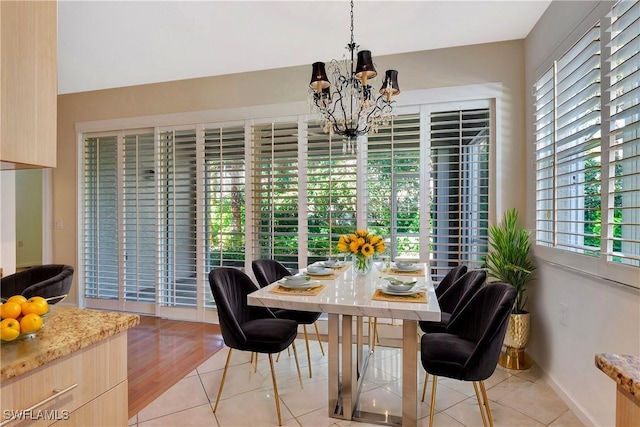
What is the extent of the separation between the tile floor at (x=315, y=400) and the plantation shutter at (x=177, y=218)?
150 cm

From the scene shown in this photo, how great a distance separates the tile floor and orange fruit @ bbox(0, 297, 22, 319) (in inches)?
59.0

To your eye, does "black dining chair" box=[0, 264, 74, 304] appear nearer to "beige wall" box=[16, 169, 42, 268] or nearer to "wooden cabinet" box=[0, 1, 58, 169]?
"wooden cabinet" box=[0, 1, 58, 169]

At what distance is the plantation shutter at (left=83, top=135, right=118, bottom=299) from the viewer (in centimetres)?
441

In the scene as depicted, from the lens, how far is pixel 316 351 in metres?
3.18

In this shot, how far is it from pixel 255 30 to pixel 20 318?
2761 mm

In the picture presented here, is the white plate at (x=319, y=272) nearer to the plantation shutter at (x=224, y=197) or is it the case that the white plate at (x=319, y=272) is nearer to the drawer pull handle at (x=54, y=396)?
the plantation shutter at (x=224, y=197)

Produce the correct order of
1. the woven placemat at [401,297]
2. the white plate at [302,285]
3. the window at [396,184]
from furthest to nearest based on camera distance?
the window at [396,184] < the white plate at [302,285] < the woven placemat at [401,297]

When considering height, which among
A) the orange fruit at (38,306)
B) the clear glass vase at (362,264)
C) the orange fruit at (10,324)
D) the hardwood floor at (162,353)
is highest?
the orange fruit at (38,306)

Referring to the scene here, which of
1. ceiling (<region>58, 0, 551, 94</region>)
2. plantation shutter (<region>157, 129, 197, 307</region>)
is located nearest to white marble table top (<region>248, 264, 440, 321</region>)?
ceiling (<region>58, 0, 551, 94</region>)

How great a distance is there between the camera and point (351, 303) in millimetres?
1811

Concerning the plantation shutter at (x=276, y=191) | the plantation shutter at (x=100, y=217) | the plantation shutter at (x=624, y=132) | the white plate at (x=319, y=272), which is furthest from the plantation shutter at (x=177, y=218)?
the plantation shutter at (x=624, y=132)

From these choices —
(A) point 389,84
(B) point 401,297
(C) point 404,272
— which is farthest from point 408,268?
(A) point 389,84

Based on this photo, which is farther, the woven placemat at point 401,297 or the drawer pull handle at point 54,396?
the woven placemat at point 401,297

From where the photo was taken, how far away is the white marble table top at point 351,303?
1729 millimetres
